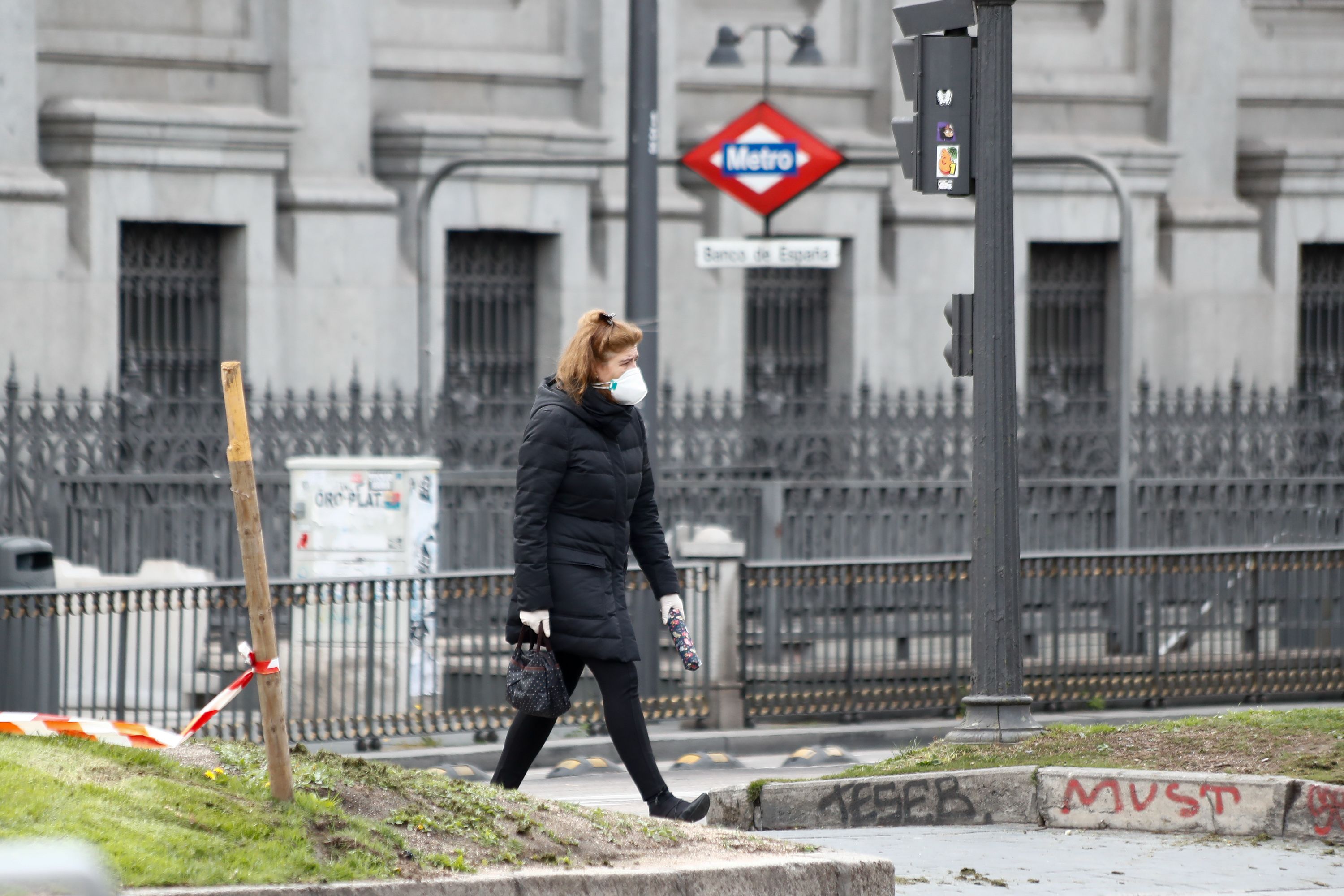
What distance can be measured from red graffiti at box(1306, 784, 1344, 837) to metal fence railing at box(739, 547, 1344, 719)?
4235 mm

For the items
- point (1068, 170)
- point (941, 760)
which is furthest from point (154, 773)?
point (1068, 170)

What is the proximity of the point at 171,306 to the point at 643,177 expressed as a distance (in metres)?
7.28

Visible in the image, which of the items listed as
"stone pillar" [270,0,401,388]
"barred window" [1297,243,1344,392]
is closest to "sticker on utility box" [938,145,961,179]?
"stone pillar" [270,0,401,388]

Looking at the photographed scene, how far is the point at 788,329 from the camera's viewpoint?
2198cm

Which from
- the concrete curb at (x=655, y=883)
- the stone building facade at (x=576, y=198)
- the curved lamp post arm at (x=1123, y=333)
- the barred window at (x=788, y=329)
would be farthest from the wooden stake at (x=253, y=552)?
the barred window at (x=788, y=329)

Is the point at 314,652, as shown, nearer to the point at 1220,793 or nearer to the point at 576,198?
the point at 1220,793

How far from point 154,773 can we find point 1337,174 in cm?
1979

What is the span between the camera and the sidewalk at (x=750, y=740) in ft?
36.4

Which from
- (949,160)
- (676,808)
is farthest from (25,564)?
(949,160)

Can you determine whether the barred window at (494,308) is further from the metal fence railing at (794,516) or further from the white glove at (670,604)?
the white glove at (670,604)

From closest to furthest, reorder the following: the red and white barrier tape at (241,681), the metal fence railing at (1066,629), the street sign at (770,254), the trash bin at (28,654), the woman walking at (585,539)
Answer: the red and white barrier tape at (241,681) → the woman walking at (585,539) → the trash bin at (28,654) → the metal fence railing at (1066,629) → the street sign at (770,254)

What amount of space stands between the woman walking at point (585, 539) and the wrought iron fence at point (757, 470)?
269 inches

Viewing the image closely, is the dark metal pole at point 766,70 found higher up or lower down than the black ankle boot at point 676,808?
higher up

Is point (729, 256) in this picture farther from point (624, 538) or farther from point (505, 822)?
point (505, 822)
